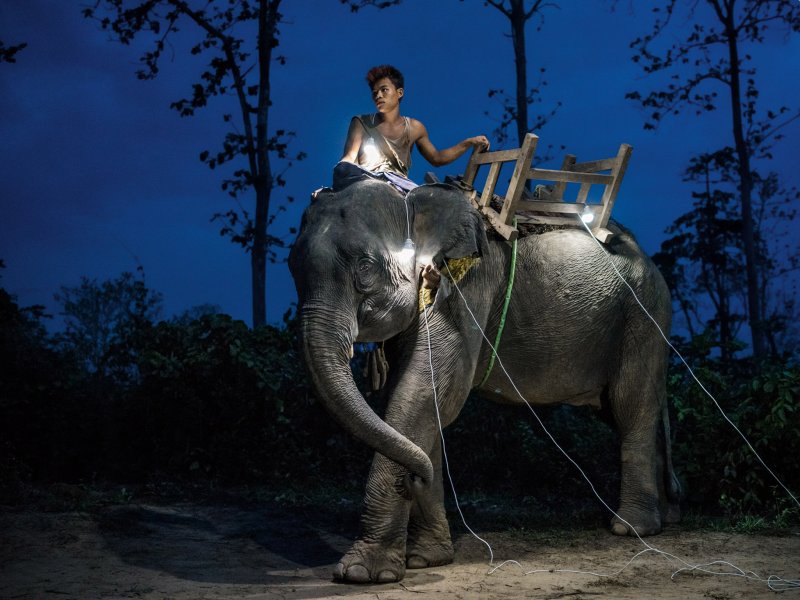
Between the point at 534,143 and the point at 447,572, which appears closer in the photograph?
the point at 447,572

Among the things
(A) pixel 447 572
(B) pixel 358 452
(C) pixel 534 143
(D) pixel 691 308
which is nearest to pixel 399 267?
(C) pixel 534 143

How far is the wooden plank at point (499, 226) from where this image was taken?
545 cm

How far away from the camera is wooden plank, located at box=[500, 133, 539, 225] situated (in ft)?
17.4

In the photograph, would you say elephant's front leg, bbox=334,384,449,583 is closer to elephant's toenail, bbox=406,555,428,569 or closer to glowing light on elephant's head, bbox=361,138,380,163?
elephant's toenail, bbox=406,555,428,569

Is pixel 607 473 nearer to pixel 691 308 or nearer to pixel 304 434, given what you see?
pixel 304 434

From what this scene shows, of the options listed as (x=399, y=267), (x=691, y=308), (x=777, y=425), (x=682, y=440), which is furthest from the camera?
(x=691, y=308)

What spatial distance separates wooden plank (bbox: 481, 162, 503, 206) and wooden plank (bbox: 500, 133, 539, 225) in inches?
6.3

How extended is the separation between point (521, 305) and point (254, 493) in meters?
3.35

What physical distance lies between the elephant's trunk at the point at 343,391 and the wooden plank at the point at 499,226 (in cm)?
143

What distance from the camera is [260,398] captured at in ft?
27.6

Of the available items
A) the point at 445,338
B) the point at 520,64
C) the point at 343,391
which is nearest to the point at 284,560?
the point at 343,391

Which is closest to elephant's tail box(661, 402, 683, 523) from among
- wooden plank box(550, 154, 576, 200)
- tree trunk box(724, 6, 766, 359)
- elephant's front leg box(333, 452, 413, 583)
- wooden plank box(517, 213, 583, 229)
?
wooden plank box(517, 213, 583, 229)

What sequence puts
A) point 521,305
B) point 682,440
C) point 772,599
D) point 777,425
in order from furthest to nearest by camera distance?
point 682,440, point 777,425, point 521,305, point 772,599

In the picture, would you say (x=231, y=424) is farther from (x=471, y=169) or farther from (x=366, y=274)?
(x=366, y=274)
